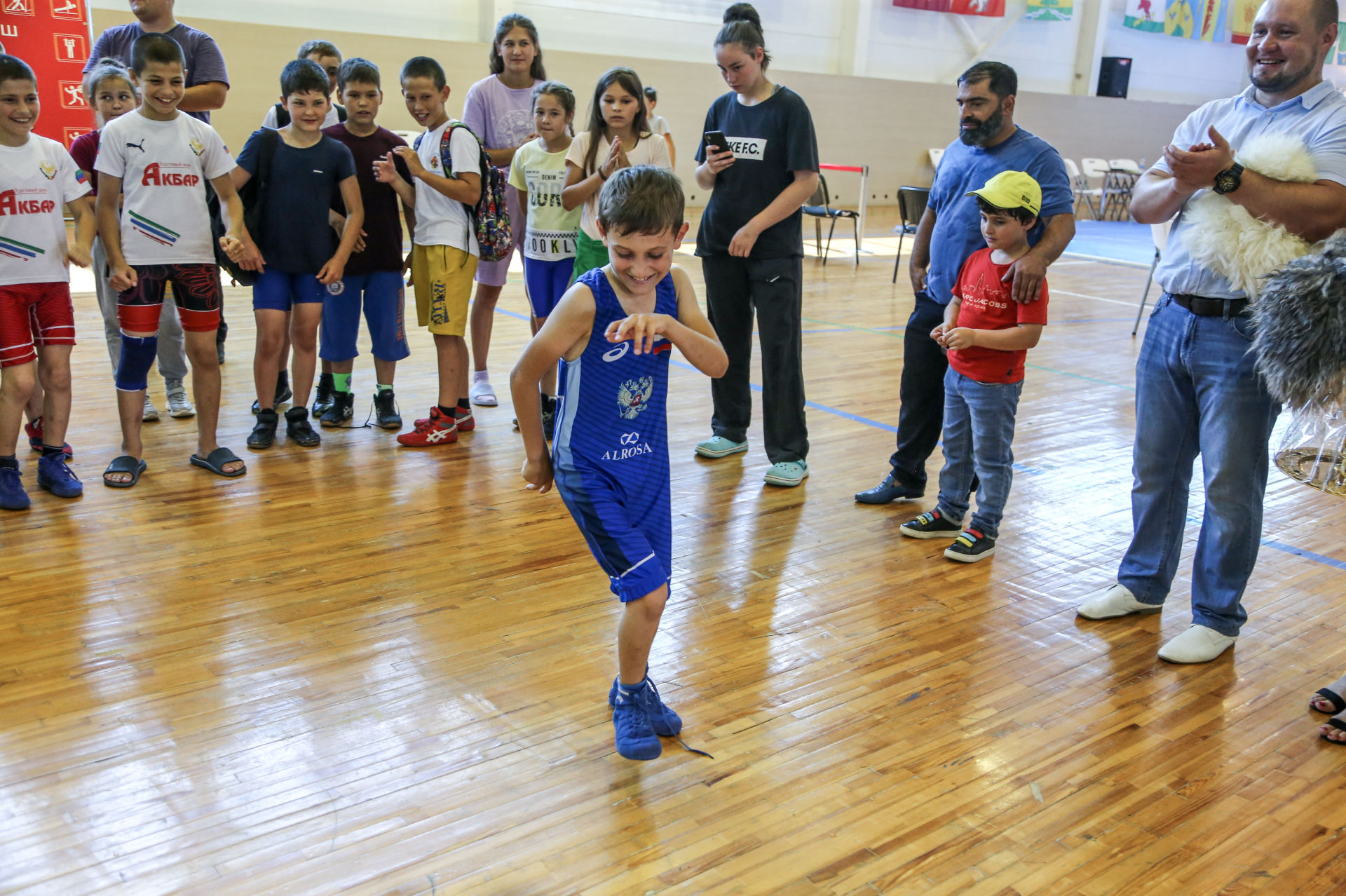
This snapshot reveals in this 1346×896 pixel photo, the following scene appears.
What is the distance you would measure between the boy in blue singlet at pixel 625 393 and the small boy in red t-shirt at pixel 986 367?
126cm

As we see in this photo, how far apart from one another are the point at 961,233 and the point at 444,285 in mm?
2009

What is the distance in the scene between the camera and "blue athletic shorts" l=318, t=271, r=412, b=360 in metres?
4.18

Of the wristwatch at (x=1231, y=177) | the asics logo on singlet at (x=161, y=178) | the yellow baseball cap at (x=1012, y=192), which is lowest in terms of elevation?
the asics logo on singlet at (x=161, y=178)

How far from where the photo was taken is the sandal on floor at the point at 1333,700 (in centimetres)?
243

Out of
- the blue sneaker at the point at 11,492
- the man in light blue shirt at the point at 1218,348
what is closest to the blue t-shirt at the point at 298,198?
the blue sneaker at the point at 11,492

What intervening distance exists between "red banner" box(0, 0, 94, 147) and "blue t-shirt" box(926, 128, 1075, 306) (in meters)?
7.58

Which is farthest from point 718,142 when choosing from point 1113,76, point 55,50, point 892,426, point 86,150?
point 1113,76

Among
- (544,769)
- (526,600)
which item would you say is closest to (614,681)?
(544,769)

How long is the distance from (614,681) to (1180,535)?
5.39 ft

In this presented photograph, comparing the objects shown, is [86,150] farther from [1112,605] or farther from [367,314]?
[1112,605]

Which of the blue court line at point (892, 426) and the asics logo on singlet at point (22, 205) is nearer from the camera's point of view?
the asics logo on singlet at point (22, 205)

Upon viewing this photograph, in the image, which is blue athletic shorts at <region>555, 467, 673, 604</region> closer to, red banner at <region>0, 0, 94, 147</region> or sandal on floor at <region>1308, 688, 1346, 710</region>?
sandal on floor at <region>1308, 688, 1346, 710</region>

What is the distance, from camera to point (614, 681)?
2389 millimetres

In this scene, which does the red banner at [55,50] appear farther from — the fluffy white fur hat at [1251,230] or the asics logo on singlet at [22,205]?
the fluffy white fur hat at [1251,230]
